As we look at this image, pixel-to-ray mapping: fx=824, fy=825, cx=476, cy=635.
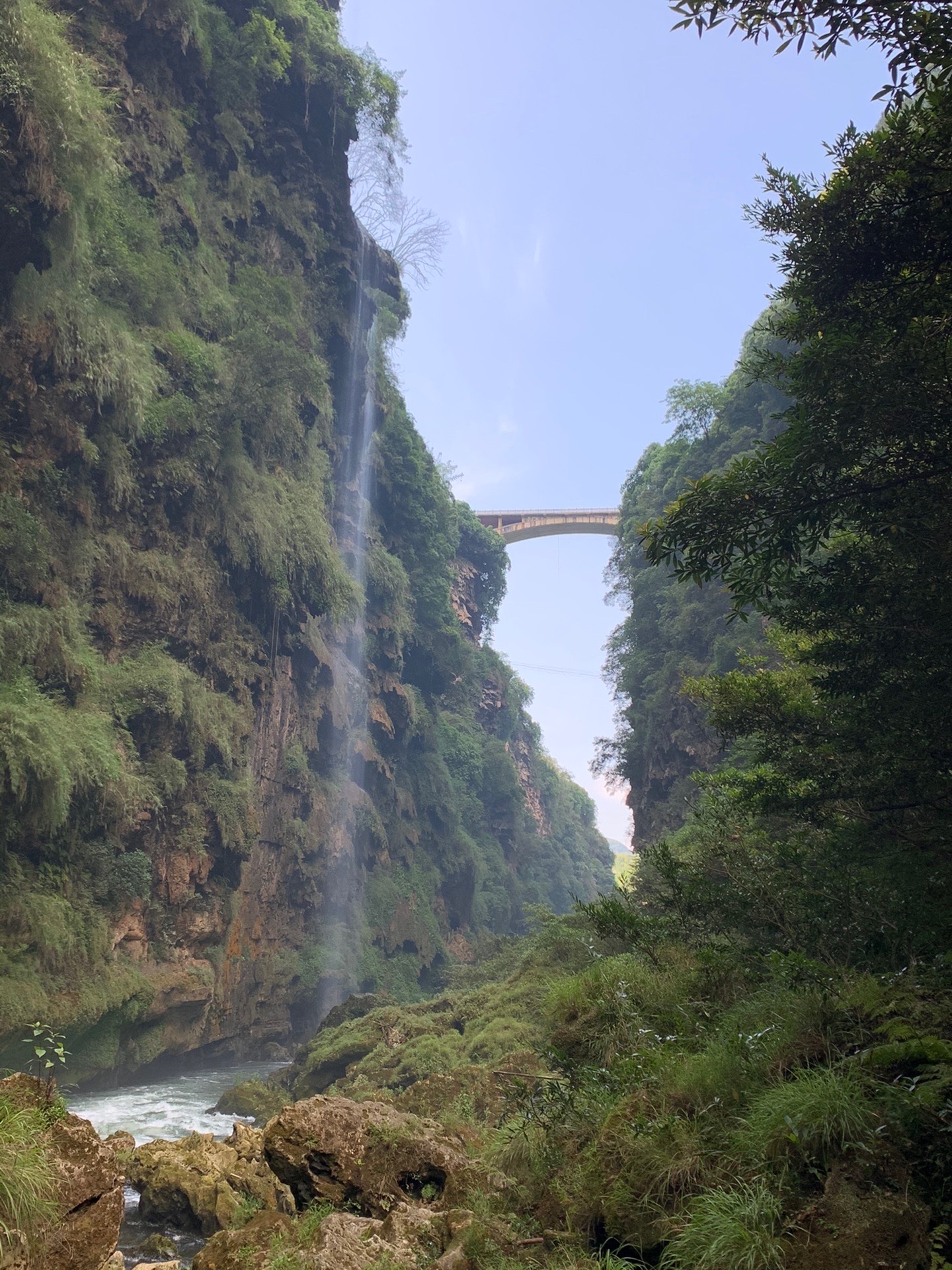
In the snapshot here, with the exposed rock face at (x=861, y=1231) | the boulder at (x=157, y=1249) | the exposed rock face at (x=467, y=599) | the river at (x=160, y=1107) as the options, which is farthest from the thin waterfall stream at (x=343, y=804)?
the exposed rock face at (x=861, y=1231)

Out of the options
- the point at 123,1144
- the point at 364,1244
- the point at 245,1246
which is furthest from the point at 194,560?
the point at 364,1244

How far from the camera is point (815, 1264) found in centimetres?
331

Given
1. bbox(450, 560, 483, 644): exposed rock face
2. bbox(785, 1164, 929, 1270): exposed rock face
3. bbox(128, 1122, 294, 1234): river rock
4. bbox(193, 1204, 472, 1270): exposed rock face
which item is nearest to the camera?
bbox(785, 1164, 929, 1270): exposed rock face

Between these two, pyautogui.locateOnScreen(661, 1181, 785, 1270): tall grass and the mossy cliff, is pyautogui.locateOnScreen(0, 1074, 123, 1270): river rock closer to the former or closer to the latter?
pyautogui.locateOnScreen(661, 1181, 785, 1270): tall grass

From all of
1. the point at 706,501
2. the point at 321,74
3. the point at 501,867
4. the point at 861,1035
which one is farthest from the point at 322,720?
the point at 861,1035

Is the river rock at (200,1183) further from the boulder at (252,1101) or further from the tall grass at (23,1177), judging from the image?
the boulder at (252,1101)

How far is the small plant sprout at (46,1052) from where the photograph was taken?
545cm

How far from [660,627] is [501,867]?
20471mm

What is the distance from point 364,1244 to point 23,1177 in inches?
92.9

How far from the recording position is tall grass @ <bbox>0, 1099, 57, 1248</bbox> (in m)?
4.42

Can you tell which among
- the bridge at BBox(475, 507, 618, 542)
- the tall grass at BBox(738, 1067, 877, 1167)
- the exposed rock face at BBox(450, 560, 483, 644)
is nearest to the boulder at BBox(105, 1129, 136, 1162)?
the tall grass at BBox(738, 1067, 877, 1167)

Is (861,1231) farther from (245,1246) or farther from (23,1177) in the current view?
(245,1246)

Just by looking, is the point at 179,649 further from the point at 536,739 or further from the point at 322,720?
the point at 536,739

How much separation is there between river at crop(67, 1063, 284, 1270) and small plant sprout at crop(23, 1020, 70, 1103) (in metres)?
1.35
